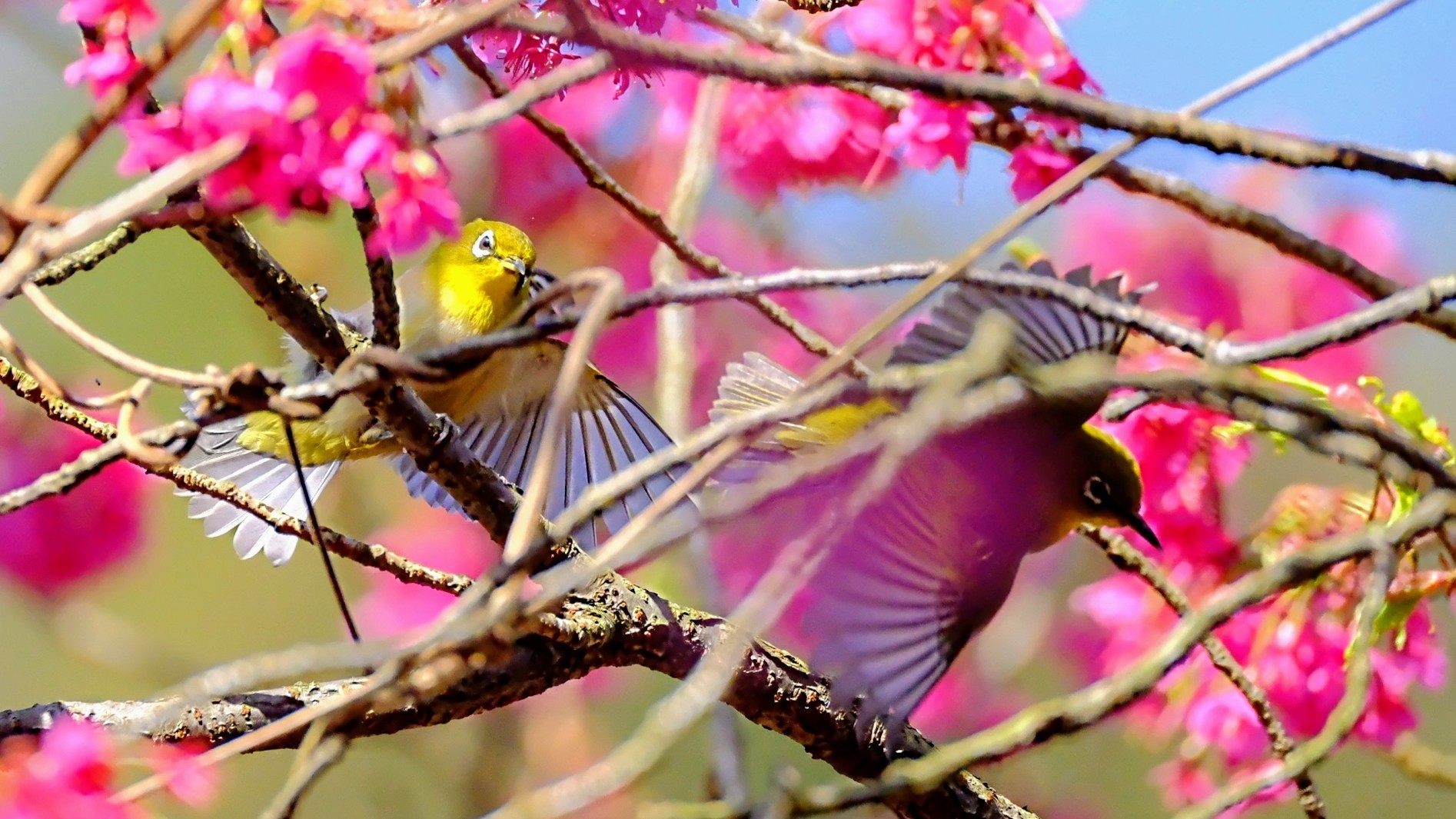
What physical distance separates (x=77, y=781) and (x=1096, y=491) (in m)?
0.98

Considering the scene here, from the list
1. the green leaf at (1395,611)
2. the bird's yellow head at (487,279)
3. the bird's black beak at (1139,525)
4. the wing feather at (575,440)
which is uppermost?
the bird's yellow head at (487,279)

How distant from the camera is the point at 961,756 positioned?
0.52 m

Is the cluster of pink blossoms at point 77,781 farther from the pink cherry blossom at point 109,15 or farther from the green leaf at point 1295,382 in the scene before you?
the green leaf at point 1295,382

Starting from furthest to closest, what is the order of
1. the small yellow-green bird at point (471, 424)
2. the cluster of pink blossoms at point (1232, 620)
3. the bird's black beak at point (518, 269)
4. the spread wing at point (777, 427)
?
the bird's black beak at point (518, 269) < the small yellow-green bird at point (471, 424) < the spread wing at point (777, 427) < the cluster of pink blossoms at point (1232, 620)

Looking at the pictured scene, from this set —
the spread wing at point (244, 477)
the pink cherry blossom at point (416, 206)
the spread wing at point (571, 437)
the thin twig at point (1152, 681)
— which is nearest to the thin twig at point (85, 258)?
the pink cherry blossom at point (416, 206)

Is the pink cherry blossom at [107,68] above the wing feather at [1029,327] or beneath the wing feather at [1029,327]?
beneath

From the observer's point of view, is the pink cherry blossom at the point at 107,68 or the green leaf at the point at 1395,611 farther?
the green leaf at the point at 1395,611

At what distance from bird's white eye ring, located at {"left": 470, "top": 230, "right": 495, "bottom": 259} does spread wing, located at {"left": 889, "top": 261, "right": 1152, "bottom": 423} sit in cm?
96

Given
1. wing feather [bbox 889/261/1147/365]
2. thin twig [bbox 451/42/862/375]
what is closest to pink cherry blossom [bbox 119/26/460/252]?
thin twig [bbox 451/42/862/375]

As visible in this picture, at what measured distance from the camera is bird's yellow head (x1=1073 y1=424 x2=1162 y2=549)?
50.8 inches

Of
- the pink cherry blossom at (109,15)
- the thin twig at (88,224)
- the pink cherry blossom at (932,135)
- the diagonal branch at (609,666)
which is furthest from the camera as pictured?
the pink cherry blossom at (932,135)

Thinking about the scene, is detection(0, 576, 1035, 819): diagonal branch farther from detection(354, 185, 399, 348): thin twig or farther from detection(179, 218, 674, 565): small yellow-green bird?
detection(179, 218, 674, 565): small yellow-green bird

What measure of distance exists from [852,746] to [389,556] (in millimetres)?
419

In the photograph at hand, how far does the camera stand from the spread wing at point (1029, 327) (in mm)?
1123
